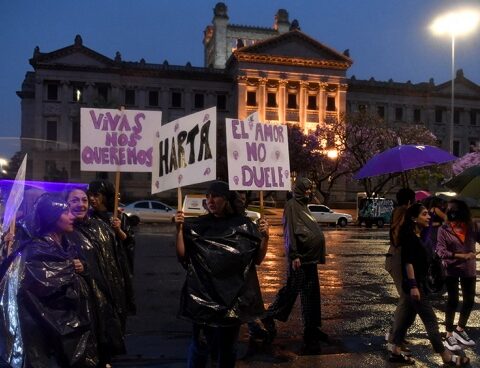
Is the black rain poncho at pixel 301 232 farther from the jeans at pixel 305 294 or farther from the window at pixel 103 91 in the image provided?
the window at pixel 103 91

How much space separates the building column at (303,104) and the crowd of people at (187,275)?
2112 inches

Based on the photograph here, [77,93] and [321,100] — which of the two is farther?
[321,100]

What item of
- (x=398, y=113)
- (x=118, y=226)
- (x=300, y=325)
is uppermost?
(x=398, y=113)

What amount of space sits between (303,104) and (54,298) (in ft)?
187

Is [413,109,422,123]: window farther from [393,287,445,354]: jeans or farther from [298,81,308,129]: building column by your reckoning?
[393,287,445,354]: jeans

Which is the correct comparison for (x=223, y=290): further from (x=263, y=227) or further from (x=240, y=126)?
(x=240, y=126)

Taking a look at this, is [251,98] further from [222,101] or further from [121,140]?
[121,140]

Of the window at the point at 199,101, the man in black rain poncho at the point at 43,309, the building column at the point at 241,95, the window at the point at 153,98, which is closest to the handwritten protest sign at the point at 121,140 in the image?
the man in black rain poncho at the point at 43,309

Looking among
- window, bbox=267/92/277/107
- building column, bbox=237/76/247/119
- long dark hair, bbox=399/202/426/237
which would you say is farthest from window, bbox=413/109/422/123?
long dark hair, bbox=399/202/426/237

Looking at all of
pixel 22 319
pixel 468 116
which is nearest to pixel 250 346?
pixel 22 319

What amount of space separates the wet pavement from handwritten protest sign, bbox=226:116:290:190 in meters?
1.79

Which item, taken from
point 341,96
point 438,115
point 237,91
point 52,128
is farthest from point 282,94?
point 52,128

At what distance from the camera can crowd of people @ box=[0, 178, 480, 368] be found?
3.25 metres

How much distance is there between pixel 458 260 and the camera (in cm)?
580
